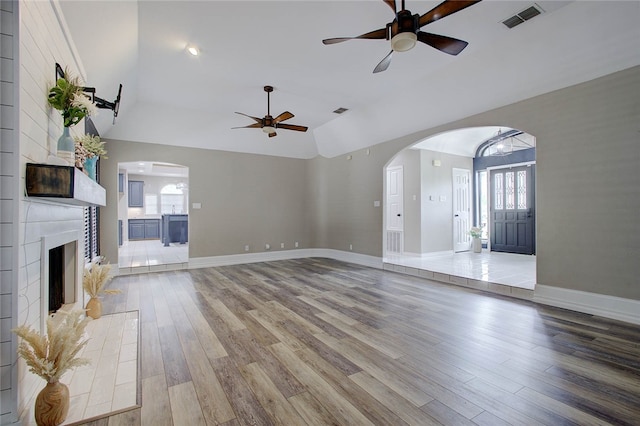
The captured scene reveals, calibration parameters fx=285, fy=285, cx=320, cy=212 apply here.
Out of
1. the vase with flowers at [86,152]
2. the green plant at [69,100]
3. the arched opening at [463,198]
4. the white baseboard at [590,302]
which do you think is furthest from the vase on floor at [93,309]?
the white baseboard at [590,302]

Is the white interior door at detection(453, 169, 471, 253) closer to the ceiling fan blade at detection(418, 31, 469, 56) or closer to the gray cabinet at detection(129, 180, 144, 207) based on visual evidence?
the ceiling fan blade at detection(418, 31, 469, 56)

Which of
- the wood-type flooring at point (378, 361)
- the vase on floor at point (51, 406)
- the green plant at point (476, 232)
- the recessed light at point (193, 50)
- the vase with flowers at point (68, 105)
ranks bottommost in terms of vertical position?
the wood-type flooring at point (378, 361)

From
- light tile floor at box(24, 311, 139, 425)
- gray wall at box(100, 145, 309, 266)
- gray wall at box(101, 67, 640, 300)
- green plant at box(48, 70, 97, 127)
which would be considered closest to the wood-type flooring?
light tile floor at box(24, 311, 139, 425)

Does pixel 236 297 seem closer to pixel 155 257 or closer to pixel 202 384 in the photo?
pixel 202 384

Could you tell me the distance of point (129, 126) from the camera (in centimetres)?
555

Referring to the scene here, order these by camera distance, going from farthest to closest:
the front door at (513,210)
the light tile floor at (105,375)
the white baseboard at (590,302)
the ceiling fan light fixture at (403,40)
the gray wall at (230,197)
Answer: the front door at (513,210), the gray wall at (230,197), the white baseboard at (590,302), the ceiling fan light fixture at (403,40), the light tile floor at (105,375)

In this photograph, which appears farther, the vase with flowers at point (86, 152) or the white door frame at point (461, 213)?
the white door frame at point (461, 213)

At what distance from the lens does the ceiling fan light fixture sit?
245 centimetres

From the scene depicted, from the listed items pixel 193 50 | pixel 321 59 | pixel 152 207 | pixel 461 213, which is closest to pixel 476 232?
pixel 461 213

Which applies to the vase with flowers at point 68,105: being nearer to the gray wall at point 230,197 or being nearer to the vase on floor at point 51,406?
the vase on floor at point 51,406

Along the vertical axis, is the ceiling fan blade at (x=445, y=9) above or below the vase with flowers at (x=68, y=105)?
above

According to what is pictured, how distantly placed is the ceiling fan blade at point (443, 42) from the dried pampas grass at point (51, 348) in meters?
3.39

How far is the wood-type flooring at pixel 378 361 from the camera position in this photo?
172 cm

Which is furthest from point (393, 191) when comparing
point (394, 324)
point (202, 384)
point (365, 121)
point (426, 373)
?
point (202, 384)
